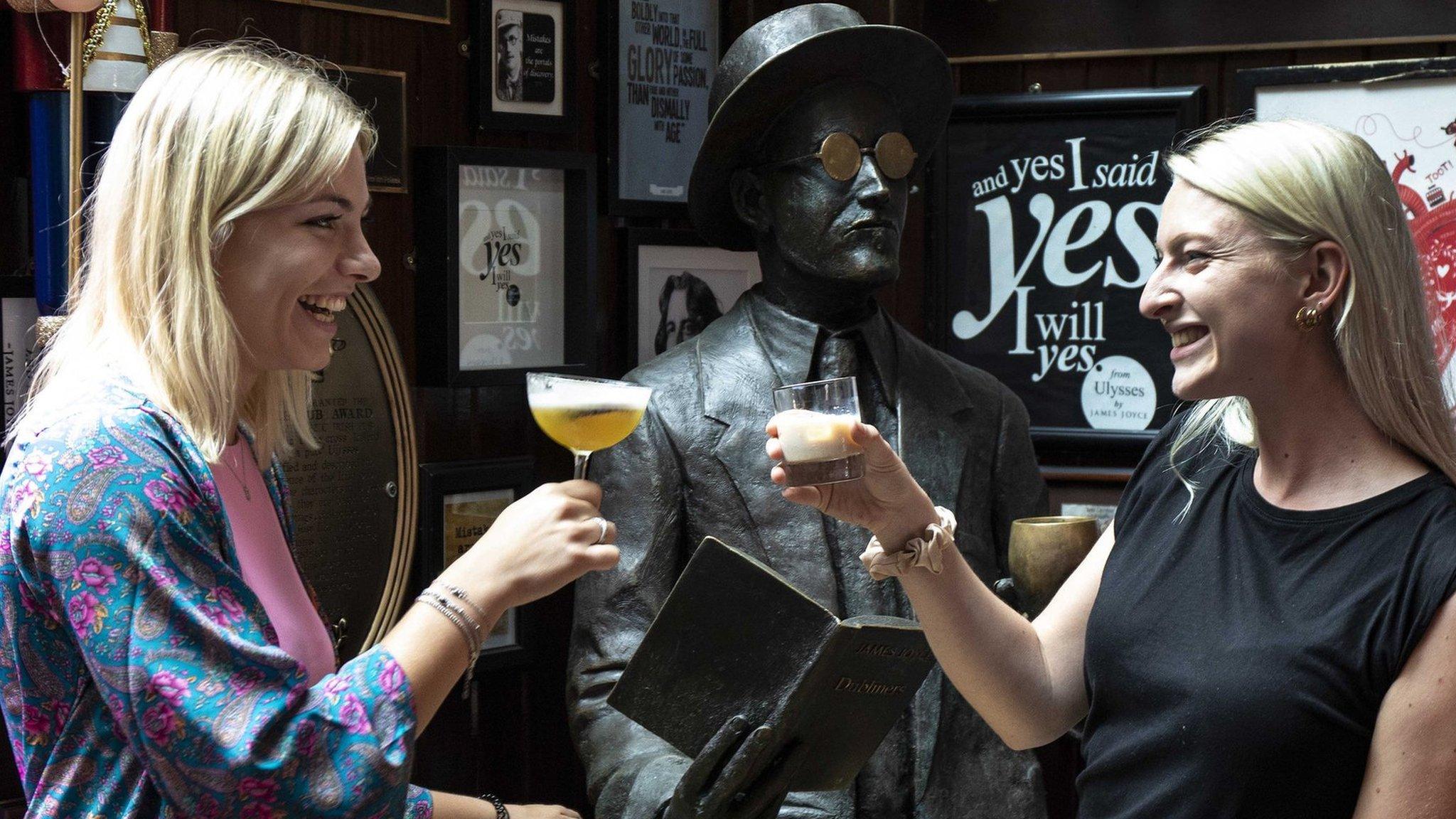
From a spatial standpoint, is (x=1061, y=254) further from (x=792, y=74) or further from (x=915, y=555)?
(x=915, y=555)

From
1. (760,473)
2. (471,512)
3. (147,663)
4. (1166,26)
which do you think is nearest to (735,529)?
(760,473)

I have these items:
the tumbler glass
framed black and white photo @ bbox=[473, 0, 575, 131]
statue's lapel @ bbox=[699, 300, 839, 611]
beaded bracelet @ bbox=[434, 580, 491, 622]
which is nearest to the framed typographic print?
statue's lapel @ bbox=[699, 300, 839, 611]

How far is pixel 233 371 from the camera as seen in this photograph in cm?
168

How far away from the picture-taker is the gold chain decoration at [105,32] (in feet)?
7.02

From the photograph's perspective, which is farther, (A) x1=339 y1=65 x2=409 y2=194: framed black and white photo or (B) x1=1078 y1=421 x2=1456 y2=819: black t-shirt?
(A) x1=339 y1=65 x2=409 y2=194: framed black and white photo

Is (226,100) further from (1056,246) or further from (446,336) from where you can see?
(1056,246)

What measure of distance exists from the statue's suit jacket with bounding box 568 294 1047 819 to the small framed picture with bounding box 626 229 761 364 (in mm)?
560

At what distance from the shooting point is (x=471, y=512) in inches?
122

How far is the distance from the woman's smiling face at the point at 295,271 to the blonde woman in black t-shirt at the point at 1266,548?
21.4 inches

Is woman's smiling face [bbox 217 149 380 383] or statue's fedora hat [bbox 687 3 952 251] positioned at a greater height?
statue's fedora hat [bbox 687 3 952 251]

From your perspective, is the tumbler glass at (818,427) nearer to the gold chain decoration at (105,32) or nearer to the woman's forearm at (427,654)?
the woman's forearm at (427,654)

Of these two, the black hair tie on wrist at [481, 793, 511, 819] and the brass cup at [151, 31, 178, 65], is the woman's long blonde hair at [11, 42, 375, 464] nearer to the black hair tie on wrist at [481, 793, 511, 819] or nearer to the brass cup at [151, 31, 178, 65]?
the brass cup at [151, 31, 178, 65]

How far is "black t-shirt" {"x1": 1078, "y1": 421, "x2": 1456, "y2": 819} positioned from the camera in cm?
172

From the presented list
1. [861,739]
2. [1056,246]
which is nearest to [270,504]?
[861,739]
